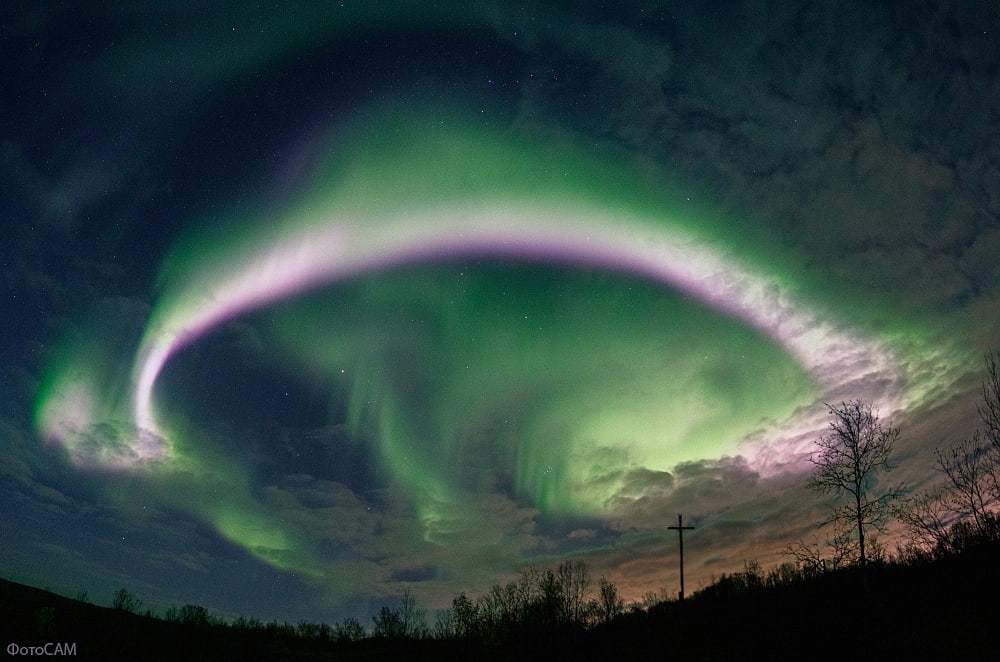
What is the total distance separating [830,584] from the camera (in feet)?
123

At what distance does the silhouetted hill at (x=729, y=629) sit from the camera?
22.7 metres

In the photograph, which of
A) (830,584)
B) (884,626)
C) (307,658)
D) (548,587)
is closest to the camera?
(884,626)

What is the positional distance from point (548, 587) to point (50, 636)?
44.7 meters

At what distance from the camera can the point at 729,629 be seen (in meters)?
34.3

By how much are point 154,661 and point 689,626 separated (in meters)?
34.1

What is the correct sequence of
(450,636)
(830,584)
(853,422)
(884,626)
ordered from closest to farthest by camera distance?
(884,626)
(853,422)
(830,584)
(450,636)

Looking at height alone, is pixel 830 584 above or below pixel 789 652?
above

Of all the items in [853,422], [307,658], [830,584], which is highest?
[853,422]

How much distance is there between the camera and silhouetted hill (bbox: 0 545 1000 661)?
2267 cm

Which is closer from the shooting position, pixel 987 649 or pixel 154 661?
pixel 987 649

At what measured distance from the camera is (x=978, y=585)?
81.9 ft

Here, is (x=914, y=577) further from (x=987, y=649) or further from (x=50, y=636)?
(x=50, y=636)

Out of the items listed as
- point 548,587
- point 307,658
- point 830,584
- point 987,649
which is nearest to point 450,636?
point 548,587

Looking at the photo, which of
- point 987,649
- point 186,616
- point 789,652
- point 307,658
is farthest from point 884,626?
point 186,616
